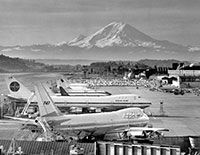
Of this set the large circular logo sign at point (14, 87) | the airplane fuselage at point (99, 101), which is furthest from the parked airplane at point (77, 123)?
the large circular logo sign at point (14, 87)

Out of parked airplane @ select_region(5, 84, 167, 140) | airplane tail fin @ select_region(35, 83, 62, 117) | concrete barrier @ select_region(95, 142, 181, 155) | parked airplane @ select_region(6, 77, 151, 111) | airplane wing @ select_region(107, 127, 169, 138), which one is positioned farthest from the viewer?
parked airplane @ select_region(6, 77, 151, 111)

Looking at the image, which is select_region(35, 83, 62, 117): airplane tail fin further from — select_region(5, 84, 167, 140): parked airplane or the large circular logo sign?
the large circular logo sign

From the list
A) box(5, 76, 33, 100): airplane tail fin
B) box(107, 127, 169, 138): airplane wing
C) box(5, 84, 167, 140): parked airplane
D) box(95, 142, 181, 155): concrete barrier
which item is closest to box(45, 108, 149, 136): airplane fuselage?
box(5, 84, 167, 140): parked airplane

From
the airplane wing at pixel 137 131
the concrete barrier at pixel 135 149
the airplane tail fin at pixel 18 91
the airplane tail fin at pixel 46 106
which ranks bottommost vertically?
the airplane wing at pixel 137 131

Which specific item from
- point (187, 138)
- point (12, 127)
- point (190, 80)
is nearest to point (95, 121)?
point (12, 127)

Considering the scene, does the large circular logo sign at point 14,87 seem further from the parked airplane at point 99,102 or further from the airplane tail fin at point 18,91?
the parked airplane at point 99,102

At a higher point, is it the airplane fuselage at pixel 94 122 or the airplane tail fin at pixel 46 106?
the airplane tail fin at pixel 46 106

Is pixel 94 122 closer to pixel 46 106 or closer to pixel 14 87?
pixel 46 106

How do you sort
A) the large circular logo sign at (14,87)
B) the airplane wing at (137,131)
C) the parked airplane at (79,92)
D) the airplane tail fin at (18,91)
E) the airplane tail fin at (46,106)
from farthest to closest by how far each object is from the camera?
the parked airplane at (79,92) < the large circular logo sign at (14,87) < the airplane tail fin at (18,91) < the airplane wing at (137,131) < the airplane tail fin at (46,106)
